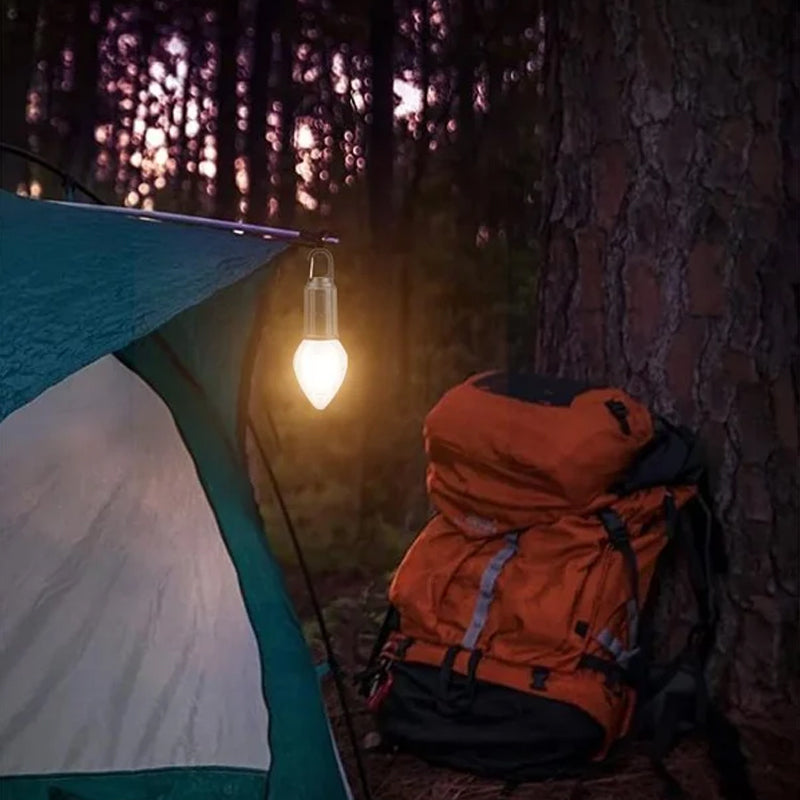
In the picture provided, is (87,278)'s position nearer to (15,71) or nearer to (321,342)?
(321,342)

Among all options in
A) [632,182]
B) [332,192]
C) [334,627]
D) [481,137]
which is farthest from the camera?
[332,192]

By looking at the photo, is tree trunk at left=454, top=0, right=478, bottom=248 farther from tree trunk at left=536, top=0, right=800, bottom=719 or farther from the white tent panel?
the white tent panel

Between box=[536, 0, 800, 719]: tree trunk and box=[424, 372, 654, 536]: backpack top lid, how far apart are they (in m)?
0.38

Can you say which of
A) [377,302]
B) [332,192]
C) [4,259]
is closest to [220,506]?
[4,259]

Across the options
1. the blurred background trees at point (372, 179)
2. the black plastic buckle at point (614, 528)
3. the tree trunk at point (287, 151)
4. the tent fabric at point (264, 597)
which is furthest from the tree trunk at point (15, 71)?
the black plastic buckle at point (614, 528)

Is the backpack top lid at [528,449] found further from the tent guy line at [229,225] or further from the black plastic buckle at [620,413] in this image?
the tent guy line at [229,225]

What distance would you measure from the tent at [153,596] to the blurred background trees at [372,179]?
3.15m

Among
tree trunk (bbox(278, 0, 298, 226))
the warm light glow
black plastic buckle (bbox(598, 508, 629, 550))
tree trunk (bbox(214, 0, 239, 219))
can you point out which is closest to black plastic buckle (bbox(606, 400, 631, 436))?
black plastic buckle (bbox(598, 508, 629, 550))

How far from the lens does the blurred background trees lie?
7039mm

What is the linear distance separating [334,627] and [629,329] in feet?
5.70

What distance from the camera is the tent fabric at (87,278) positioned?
198cm

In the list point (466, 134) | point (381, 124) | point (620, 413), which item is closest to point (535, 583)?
point (620, 413)

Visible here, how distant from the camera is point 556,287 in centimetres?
367

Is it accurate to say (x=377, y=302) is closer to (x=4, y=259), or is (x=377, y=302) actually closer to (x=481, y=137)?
(x=481, y=137)
